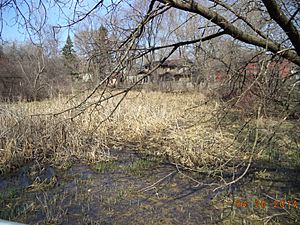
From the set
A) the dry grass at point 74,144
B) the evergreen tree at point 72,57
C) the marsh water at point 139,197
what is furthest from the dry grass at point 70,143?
the evergreen tree at point 72,57

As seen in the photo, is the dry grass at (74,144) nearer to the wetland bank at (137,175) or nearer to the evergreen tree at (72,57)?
the wetland bank at (137,175)

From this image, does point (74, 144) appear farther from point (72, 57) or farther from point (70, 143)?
point (72, 57)

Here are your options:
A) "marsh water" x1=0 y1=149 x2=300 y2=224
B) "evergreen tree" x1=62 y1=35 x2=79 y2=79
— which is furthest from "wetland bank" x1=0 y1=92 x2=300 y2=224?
"evergreen tree" x1=62 y1=35 x2=79 y2=79

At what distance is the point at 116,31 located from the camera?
10.1ft

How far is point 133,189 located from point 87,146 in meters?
2.07
